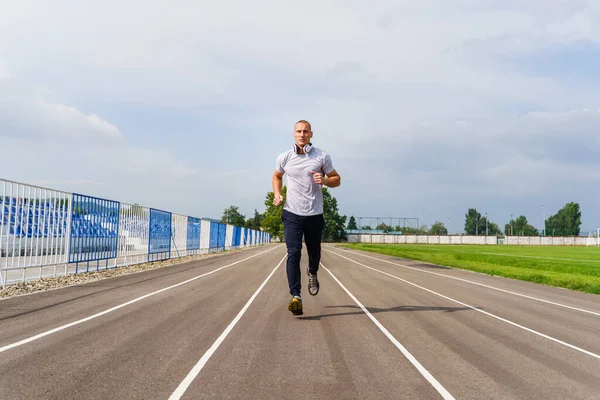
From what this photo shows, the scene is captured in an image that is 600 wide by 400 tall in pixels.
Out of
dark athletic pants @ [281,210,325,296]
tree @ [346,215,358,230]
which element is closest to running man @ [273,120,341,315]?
dark athletic pants @ [281,210,325,296]

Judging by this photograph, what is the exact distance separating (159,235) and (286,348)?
1806cm

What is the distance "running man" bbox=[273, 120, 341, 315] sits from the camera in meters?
6.82

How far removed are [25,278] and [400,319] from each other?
9.10 meters

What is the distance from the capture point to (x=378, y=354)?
5.05 m

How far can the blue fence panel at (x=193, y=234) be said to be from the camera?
2887 cm

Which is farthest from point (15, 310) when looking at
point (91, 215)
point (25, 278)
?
point (91, 215)

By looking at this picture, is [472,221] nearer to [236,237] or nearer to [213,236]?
[236,237]

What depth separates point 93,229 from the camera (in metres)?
14.8

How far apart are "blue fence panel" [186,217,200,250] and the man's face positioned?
22.6 meters

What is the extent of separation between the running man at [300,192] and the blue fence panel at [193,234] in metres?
22.5

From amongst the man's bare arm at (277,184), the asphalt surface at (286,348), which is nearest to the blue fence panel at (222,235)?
the asphalt surface at (286,348)

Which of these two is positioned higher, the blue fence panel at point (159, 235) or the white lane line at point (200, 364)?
the blue fence panel at point (159, 235)

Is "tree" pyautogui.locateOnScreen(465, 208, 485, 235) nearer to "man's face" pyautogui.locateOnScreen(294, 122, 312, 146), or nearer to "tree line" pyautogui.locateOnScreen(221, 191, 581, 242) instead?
"tree line" pyautogui.locateOnScreen(221, 191, 581, 242)

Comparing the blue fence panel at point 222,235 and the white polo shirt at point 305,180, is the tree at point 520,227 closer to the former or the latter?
the blue fence panel at point 222,235
